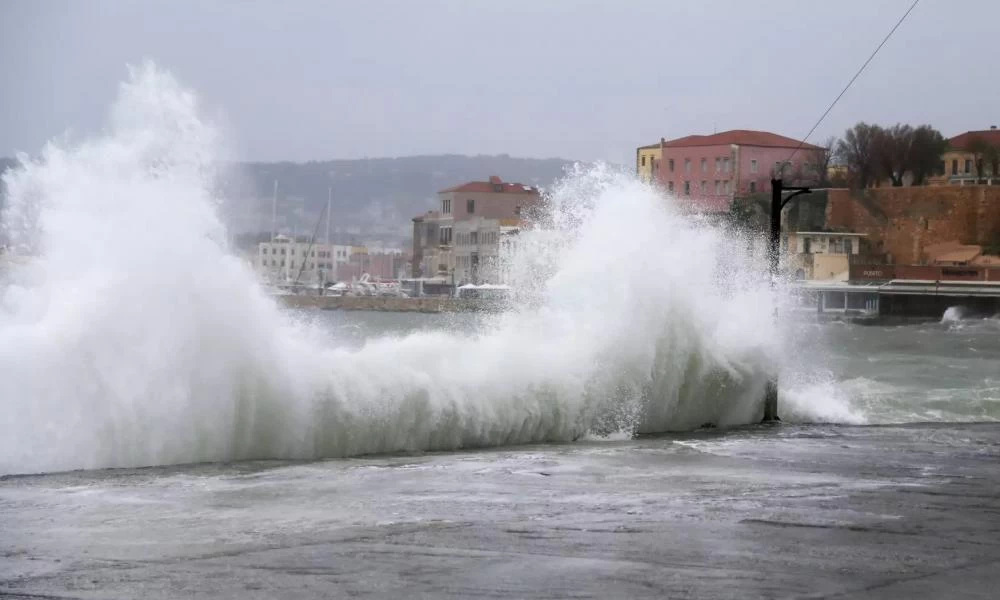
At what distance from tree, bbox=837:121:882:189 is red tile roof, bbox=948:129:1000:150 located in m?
10.7

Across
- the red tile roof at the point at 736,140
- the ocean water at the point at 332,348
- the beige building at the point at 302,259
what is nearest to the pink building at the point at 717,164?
the red tile roof at the point at 736,140

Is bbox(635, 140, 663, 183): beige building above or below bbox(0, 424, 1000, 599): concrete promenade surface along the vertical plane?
above

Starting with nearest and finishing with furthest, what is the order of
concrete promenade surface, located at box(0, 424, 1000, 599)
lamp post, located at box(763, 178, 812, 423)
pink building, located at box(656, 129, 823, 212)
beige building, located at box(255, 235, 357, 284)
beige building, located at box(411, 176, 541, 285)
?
1. concrete promenade surface, located at box(0, 424, 1000, 599)
2. lamp post, located at box(763, 178, 812, 423)
3. pink building, located at box(656, 129, 823, 212)
4. beige building, located at box(411, 176, 541, 285)
5. beige building, located at box(255, 235, 357, 284)

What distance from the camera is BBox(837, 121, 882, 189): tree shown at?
134250mm

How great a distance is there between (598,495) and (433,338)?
7.70 meters

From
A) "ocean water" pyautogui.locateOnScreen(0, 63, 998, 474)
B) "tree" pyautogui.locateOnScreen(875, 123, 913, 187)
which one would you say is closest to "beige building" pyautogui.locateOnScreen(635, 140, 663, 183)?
"tree" pyautogui.locateOnScreen(875, 123, 913, 187)

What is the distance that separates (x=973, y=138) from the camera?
139500 millimetres

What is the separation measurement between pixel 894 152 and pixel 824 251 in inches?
680

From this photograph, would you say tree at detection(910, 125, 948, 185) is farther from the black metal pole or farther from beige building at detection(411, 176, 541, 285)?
the black metal pole

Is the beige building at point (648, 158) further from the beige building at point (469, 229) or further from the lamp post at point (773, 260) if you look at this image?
the lamp post at point (773, 260)

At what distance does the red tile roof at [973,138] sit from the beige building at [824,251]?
20432 millimetres

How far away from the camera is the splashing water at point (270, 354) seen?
47.9 ft

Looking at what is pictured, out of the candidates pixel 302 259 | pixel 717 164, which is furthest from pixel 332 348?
pixel 302 259

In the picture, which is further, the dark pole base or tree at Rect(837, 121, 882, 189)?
tree at Rect(837, 121, 882, 189)
